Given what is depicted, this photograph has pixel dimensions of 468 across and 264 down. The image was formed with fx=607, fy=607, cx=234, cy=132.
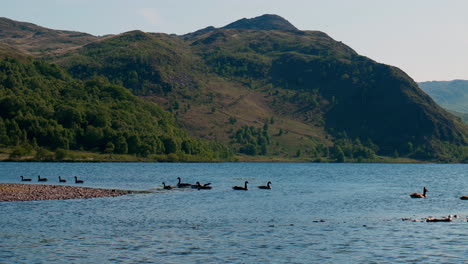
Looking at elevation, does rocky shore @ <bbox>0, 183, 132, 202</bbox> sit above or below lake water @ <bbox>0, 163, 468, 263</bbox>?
above

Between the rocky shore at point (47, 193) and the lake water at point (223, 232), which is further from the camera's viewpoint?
the rocky shore at point (47, 193)

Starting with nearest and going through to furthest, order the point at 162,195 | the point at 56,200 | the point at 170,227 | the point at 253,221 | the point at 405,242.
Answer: the point at 405,242, the point at 170,227, the point at 253,221, the point at 56,200, the point at 162,195

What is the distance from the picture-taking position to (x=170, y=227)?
58594 millimetres

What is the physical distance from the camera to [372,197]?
10169cm

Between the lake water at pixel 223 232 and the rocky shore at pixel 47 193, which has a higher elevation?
the rocky shore at pixel 47 193

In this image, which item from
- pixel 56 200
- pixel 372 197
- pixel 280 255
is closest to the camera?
pixel 280 255

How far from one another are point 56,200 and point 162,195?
19289 millimetres

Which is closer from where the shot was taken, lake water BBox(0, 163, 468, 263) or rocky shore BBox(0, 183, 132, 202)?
lake water BBox(0, 163, 468, 263)

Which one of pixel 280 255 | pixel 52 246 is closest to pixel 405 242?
pixel 280 255

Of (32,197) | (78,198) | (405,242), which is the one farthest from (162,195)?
(405,242)

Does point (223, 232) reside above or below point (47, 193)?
below

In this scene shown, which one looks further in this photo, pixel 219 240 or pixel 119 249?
pixel 219 240

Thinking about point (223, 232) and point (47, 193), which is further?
point (47, 193)

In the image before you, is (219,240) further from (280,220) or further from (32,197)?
(32,197)
